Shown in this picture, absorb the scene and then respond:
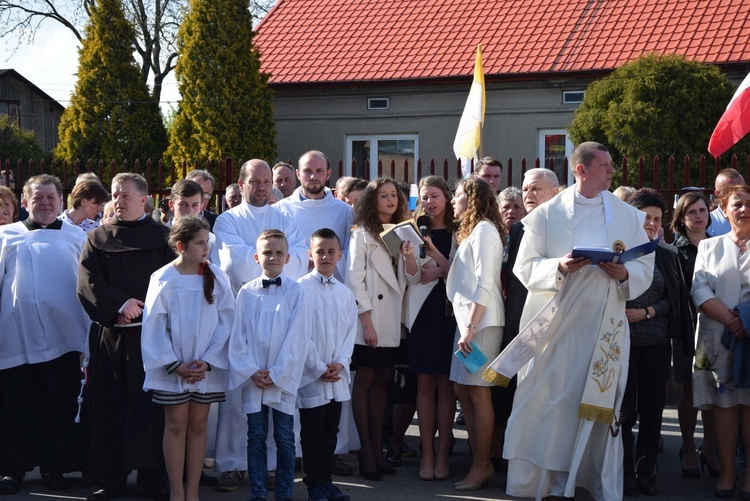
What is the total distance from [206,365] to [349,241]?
177cm

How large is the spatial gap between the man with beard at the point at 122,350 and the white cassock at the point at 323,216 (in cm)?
143

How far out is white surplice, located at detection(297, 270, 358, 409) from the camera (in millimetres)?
6609

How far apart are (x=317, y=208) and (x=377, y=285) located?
0.98 m

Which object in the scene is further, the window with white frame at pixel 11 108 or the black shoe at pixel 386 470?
the window with white frame at pixel 11 108

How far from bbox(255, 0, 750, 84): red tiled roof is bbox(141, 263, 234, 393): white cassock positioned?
14.9 m

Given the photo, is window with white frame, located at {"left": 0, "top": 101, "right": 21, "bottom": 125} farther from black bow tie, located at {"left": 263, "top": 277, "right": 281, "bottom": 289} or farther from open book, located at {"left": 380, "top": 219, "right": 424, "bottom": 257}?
black bow tie, located at {"left": 263, "top": 277, "right": 281, "bottom": 289}

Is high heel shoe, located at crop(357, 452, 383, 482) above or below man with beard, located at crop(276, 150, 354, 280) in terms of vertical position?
below

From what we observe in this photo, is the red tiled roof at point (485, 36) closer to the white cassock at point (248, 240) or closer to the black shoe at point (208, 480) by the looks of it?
the white cassock at point (248, 240)

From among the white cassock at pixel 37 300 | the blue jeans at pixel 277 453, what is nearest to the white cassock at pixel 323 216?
the blue jeans at pixel 277 453

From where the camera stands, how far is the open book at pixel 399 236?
707cm

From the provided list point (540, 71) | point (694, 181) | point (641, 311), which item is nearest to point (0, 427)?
point (641, 311)

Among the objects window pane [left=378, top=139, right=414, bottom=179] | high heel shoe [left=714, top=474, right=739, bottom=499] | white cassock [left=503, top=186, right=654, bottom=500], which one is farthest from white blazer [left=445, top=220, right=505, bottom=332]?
window pane [left=378, top=139, right=414, bottom=179]

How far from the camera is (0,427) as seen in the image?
7129mm

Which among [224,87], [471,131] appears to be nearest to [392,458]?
[471,131]
